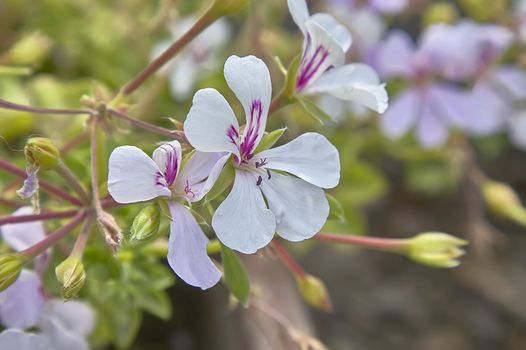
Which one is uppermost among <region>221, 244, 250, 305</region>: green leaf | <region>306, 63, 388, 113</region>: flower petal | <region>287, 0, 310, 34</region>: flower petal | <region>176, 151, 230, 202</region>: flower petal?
<region>287, 0, 310, 34</region>: flower petal

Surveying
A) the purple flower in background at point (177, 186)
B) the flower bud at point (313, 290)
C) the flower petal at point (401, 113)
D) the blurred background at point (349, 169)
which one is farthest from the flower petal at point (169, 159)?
the flower petal at point (401, 113)

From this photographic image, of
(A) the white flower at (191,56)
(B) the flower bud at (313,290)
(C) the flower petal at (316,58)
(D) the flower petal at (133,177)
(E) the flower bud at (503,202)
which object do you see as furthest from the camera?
(A) the white flower at (191,56)

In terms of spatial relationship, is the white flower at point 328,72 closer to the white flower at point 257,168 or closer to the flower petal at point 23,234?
the white flower at point 257,168

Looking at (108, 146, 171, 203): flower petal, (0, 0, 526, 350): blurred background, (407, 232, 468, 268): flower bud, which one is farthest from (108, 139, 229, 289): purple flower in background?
(0, 0, 526, 350): blurred background

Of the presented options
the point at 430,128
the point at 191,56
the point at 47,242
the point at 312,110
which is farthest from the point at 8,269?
the point at 430,128

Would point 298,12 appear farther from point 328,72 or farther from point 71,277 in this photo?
point 71,277

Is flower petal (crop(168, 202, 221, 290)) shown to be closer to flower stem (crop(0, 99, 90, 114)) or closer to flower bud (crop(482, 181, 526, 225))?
flower stem (crop(0, 99, 90, 114))
